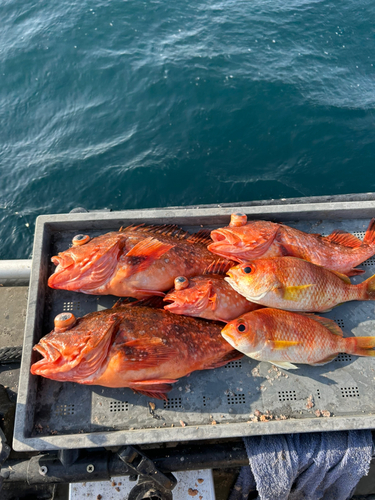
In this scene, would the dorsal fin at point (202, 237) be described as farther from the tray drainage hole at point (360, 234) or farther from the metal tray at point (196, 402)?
the tray drainage hole at point (360, 234)

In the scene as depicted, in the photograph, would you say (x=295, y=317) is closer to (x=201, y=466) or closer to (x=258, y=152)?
(x=201, y=466)

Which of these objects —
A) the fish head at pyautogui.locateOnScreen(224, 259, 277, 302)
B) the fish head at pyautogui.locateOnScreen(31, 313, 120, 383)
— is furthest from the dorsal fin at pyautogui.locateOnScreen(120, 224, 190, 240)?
the fish head at pyautogui.locateOnScreen(31, 313, 120, 383)

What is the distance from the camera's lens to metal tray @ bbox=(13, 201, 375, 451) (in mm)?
2918

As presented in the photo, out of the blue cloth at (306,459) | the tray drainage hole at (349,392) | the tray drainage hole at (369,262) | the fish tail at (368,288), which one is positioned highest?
the fish tail at (368,288)

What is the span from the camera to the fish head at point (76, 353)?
2756 millimetres

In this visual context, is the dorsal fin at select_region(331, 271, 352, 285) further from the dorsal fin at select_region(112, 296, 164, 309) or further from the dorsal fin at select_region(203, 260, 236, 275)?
the dorsal fin at select_region(112, 296, 164, 309)

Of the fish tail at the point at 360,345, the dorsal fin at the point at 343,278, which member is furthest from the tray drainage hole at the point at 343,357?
the dorsal fin at the point at 343,278

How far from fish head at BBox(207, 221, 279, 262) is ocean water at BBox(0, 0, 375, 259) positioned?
3.56 m

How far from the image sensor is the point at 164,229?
3793mm

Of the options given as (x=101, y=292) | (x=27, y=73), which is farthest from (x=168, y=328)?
(x=27, y=73)

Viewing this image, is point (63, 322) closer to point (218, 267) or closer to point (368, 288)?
point (218, 267)

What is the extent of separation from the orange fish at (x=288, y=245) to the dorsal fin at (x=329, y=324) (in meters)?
0.61

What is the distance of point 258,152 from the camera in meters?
7.49

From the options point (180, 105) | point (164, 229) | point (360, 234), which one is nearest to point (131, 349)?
point (164, 229)
